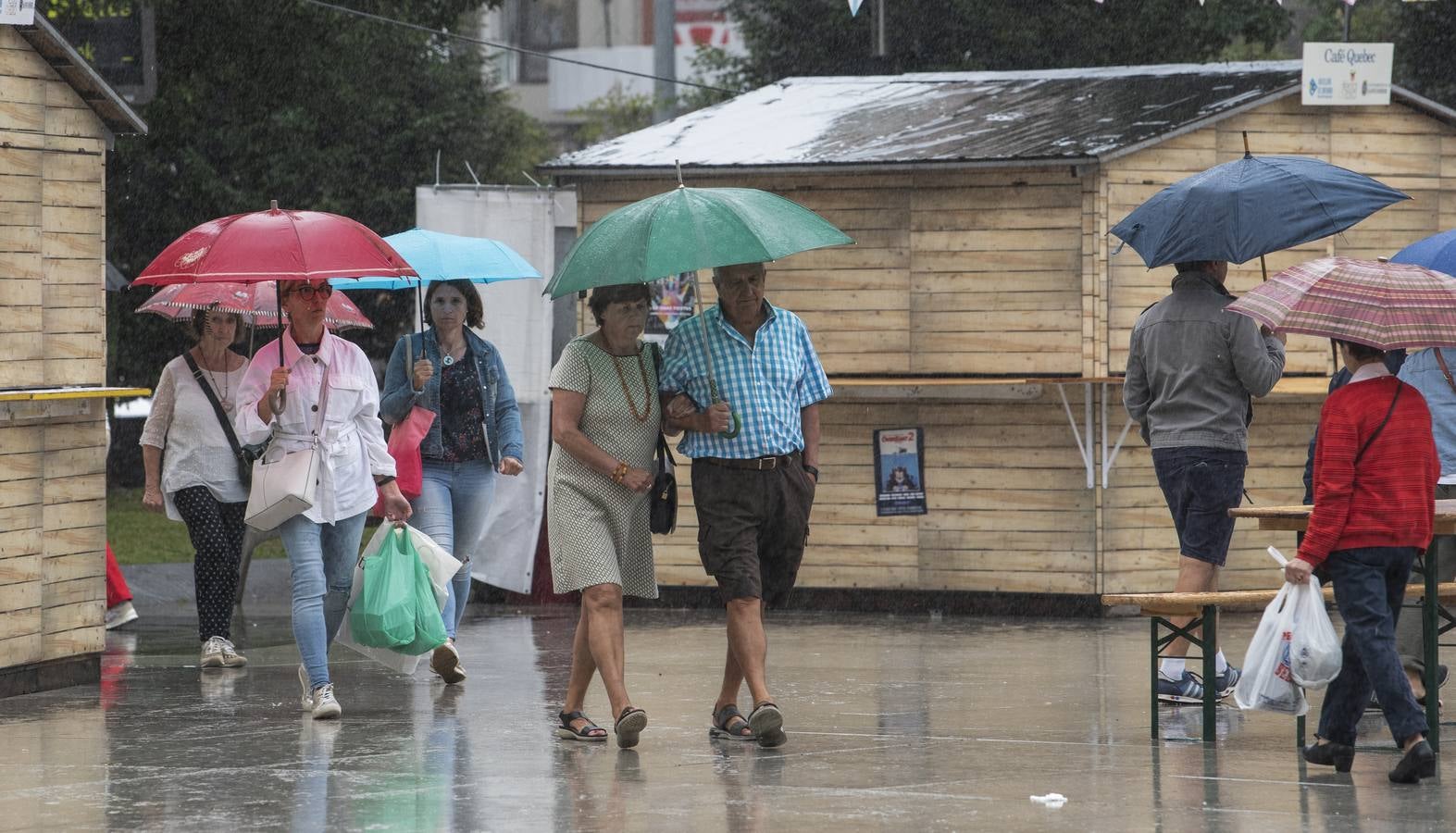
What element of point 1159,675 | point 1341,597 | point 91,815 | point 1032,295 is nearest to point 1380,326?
point 1341,597

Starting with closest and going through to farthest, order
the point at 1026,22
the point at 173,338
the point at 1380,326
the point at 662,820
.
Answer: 1. the point at 662,820
2. the point at 1380,326
3. the point at 1026,22
4. the point at 173,338

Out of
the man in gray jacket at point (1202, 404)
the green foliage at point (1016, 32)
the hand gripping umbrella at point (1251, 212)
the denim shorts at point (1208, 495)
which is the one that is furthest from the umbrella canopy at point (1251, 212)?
the green foliage at point (1016, 32)

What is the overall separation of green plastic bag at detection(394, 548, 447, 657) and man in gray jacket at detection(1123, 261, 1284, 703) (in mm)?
2994

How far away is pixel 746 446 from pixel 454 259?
2.91m

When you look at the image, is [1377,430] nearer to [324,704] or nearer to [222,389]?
[324,704]

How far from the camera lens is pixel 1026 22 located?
2109 centimetres

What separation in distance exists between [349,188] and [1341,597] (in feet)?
64.4

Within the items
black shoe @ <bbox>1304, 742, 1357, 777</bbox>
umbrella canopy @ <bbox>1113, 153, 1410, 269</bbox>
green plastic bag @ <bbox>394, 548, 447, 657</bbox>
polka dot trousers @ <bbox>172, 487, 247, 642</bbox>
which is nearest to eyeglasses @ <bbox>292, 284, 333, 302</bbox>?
green plastic bag @ <bbox>394, 548, 447, 657</bbox>

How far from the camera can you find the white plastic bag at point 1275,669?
7316 mm

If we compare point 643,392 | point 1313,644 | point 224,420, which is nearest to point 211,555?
point 224,420

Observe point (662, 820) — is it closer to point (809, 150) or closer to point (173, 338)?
point (809, 150)

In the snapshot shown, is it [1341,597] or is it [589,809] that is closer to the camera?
[589,809]

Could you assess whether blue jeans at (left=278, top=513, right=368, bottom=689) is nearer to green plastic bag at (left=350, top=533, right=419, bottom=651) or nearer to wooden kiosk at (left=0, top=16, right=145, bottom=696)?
green plastic bag at (left=350, top=533, right=419, bottom=651)

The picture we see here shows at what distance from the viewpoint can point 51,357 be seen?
9531mm
